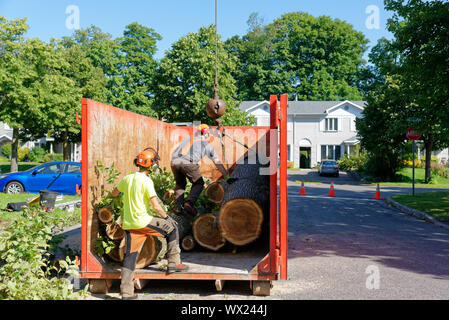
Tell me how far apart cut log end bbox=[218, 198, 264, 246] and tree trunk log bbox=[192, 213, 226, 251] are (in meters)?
0.25

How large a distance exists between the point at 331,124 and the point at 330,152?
3.32 metres

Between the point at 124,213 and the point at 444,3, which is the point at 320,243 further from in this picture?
the point at 444,3

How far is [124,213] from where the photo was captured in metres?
5.41

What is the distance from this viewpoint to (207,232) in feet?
23.0

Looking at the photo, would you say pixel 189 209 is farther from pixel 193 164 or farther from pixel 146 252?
pixel 146 252

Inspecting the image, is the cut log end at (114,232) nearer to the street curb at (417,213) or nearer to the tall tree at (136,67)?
the street curb at (417,213)

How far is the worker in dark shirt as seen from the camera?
7.00m

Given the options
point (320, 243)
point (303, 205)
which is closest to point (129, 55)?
point (303, 205)

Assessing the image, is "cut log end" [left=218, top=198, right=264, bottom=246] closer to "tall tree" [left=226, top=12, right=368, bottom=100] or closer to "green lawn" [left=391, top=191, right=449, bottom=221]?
"green lawn" [left=391, top=191, right=449, bottom=221]

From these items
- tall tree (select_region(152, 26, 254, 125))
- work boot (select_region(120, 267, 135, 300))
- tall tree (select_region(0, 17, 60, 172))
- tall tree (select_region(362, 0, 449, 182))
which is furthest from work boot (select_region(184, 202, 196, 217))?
tall tree (select_region(152, 26, 254, 125))

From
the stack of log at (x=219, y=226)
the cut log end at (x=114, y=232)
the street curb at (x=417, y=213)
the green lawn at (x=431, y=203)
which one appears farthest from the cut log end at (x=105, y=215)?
the green lawn at (x=431, y=203)

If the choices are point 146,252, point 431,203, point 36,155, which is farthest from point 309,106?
point 146,252

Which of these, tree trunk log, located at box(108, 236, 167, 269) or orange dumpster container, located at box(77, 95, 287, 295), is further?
tree trunk log, located at box(108, 236, 167, 269)

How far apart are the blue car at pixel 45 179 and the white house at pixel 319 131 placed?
117 feet
